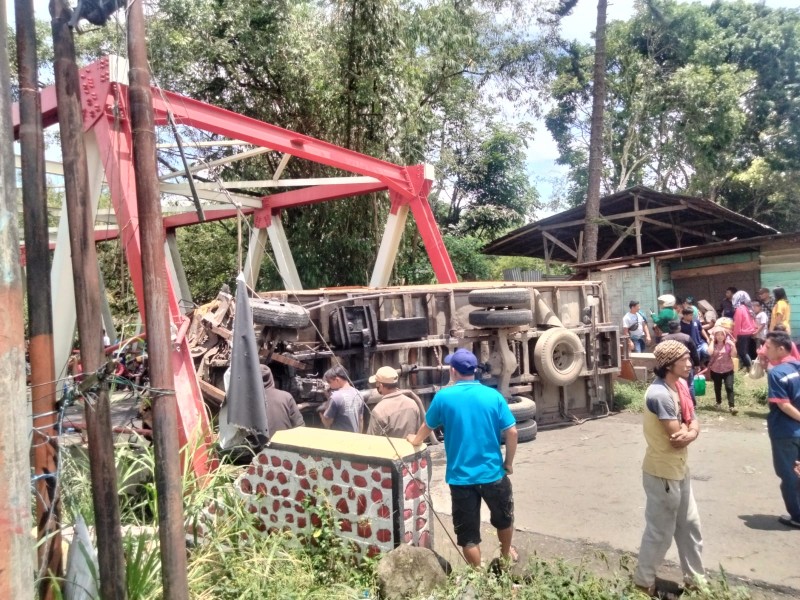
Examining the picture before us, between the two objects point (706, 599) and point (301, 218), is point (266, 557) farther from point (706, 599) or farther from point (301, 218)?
point (301, 218)

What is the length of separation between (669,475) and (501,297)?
16.2 ft

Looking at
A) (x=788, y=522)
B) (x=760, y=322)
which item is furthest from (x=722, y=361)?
(x=788, y=522)

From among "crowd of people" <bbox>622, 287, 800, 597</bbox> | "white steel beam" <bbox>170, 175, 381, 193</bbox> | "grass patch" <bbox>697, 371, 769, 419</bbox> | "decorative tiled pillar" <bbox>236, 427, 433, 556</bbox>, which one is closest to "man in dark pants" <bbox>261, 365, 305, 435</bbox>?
"decorative tiled pillar" <bbox>236, 427, 433, 556</bbox>

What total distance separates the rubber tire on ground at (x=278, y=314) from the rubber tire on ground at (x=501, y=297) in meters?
2.79

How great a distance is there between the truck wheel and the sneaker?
3499mm

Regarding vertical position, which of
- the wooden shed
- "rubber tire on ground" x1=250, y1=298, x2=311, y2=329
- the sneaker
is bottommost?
the sneaker

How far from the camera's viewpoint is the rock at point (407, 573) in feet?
13.0

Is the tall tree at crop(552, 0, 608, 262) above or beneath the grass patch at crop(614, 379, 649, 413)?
above

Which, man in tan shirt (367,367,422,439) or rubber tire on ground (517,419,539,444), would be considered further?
rubber tire on ground (517,419,539,444)

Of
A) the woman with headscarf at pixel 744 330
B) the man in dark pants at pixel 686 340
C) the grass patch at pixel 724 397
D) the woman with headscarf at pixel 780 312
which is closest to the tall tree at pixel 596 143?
the woman with headscarf at pixel 744 330

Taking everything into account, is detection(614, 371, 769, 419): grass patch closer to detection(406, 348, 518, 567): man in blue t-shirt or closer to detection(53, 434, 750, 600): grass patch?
detection(53, 434, 750, 600): grass patch

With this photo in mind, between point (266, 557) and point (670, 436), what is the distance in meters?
2.71

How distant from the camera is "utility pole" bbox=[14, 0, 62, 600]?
321cm

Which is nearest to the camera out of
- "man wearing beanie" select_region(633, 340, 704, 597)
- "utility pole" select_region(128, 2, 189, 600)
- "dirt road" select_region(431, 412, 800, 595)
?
"utility pole" select_region(128, 2, 189, 600)
